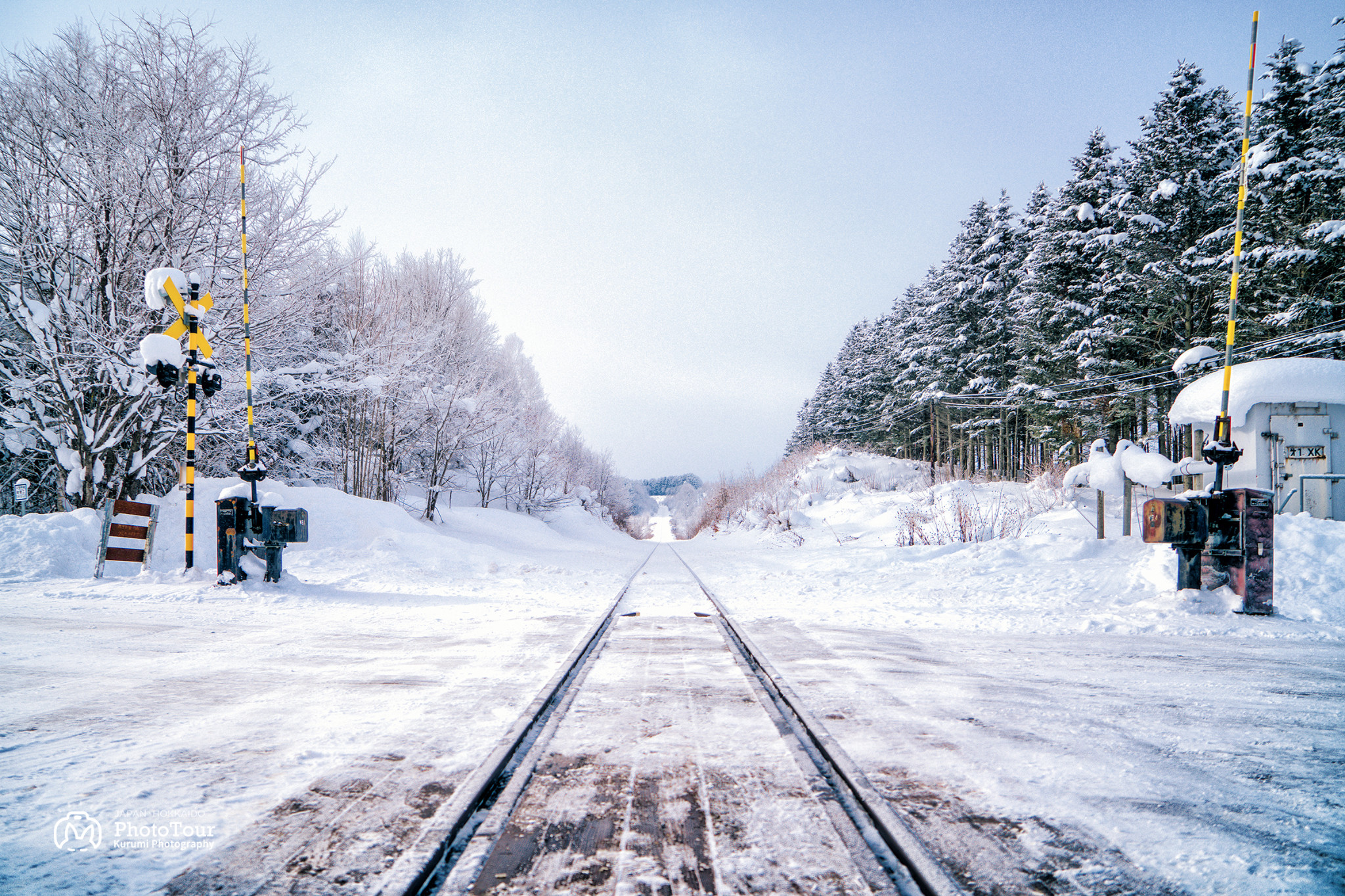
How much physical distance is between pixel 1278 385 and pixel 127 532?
21326 millimetres

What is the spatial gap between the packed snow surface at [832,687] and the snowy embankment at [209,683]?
19 mm

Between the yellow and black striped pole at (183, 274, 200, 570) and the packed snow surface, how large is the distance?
0.59 meters

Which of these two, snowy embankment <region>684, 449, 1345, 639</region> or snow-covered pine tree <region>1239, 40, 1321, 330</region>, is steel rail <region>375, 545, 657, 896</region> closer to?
snowy embankment <region>684, 449, 1345, 639</region>

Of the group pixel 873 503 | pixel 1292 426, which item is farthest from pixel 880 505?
pixel 1292 426

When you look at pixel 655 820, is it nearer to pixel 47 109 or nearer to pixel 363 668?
pixel 363 668

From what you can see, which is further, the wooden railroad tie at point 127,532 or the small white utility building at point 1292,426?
the small white utility building at point 1292,426

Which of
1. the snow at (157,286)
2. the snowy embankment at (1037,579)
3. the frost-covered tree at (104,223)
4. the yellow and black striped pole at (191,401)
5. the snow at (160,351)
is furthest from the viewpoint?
the frost-covered tree at (104,223)

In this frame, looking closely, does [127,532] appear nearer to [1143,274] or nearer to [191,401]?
[191,401]

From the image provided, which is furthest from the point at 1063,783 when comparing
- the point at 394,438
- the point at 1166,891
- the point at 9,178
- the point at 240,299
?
the point at 394,438

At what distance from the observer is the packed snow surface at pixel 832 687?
1.94 meters

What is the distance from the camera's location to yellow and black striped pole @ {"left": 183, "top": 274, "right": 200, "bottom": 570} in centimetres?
786

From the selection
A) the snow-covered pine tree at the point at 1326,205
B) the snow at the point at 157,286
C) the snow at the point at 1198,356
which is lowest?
the snow at the point at 157,286

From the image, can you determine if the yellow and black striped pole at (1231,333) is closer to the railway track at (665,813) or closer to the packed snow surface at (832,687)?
the packed snow surface at (832,687)

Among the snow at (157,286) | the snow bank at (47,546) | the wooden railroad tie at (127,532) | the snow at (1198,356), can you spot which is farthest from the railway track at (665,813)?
the snow at (1198,356)
